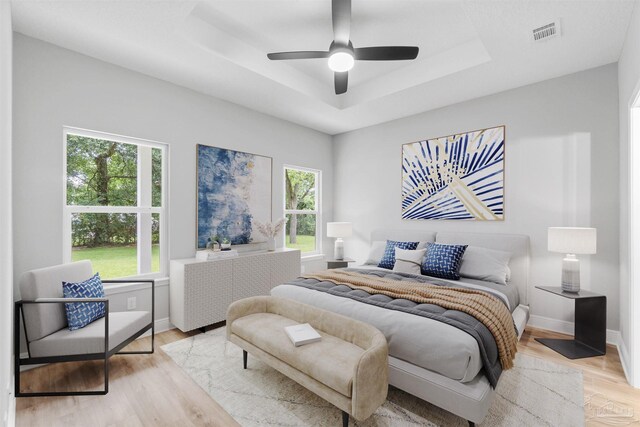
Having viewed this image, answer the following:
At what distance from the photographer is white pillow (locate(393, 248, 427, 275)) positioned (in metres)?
3.46

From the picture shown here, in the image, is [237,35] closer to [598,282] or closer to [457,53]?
[457,53]

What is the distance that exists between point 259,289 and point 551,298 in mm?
3358

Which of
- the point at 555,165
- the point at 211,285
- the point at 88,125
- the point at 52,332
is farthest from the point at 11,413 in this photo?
the point at 555,165

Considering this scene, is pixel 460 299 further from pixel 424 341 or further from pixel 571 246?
pixel 571 246

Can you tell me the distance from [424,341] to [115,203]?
125 inches

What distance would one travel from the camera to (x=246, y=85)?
344 cm

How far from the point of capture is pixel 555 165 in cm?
333

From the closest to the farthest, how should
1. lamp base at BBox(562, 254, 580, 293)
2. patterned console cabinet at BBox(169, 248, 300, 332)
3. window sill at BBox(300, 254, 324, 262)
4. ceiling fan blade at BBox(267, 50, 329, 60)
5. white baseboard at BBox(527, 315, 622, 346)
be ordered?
ceiling fan blade at BBox(267, 50, 329, 60)
lamp base at BBox(562, 254, 580, 293)
white baseboard at BBox(527, 315, 622, 346)
patterned console cabinet at BBox(169, 248, 300, 332)
window sill at BBox(300, 254, 324, 262)

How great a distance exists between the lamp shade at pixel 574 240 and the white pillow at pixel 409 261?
1248 mm

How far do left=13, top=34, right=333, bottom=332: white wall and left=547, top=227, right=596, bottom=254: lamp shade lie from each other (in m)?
3.63

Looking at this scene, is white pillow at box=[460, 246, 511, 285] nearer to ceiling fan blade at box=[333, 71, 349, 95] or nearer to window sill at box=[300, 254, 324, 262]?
ceiling fan blade at box=[333, 71, 349, 95]

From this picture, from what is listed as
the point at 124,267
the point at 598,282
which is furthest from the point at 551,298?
the point at 124,267

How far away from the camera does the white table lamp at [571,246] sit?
9.03 feet

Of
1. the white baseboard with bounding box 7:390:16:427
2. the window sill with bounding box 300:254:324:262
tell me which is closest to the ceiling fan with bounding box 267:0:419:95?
the white baseboard with bounding box 7:390:16:427
